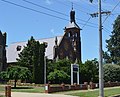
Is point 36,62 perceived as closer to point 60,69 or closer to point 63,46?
point 60,69

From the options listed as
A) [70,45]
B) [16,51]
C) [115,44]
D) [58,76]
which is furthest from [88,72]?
[115,44]

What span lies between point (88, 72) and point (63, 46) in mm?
22160

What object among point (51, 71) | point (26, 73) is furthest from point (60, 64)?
point (26, 73)

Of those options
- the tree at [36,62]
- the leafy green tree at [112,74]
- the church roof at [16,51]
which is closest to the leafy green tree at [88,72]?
the leafy green tree at [112,74]

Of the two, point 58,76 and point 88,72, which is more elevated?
point 88,72

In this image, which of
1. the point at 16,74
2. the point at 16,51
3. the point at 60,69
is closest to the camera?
the point at 16,74

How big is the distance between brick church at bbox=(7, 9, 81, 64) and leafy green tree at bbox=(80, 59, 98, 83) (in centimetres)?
1441

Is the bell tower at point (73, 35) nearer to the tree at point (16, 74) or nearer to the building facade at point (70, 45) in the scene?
the building facade at point (70, 45)

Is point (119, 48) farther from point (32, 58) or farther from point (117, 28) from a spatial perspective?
point (32, 58)

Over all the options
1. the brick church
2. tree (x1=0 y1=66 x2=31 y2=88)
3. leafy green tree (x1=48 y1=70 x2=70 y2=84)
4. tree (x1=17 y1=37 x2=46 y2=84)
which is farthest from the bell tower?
tree (x1=0 y1=66 x2=31 y2=88)

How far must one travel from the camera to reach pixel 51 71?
213 feet

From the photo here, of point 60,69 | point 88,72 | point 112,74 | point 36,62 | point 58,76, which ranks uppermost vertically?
point 36,62

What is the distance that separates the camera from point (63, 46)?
89375 mm

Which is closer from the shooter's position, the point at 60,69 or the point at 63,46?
the point at 60,69
